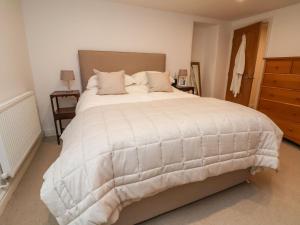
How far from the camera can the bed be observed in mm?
999

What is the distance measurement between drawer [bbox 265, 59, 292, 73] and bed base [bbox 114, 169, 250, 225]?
1926 millimetres

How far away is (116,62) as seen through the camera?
3154 mm

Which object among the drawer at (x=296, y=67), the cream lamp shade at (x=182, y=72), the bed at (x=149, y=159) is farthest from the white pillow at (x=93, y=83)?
the drawer at (x=296, y=67)

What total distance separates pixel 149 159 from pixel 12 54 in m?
2.20

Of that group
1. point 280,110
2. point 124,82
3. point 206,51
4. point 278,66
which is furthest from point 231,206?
point 206,51

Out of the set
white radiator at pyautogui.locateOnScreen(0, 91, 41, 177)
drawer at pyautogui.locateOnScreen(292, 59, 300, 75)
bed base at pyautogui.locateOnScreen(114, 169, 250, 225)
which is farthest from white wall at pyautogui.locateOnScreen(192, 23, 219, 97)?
white radiator at pyautogui.locateOnScreen(0, 91, 41, 177)

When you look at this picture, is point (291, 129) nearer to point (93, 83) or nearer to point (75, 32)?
point (93, 83)

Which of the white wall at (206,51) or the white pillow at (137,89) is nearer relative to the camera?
the white pillow at (137,89)

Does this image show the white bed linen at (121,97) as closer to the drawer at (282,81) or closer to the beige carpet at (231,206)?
the beige carpet at (231,206)

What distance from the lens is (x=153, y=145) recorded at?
3.94 feet

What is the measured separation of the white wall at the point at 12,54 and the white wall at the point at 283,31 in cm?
439

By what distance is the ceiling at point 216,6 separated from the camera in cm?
300

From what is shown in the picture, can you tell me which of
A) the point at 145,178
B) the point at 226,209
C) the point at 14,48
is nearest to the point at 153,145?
the point at 145,178

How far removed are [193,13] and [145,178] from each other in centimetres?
369
